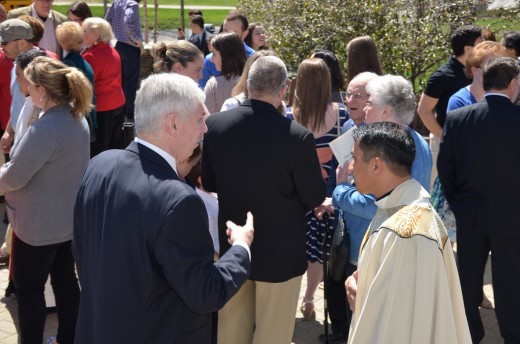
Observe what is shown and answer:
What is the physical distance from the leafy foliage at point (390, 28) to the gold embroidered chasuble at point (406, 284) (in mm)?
7054

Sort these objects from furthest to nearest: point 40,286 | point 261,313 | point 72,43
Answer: point 72,43, point 40,286, point 261,313

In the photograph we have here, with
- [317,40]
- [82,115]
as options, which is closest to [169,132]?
[82,115]

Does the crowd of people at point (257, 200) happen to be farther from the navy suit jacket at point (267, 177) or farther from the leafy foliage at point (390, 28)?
the leafy foliage at point (390, 28)

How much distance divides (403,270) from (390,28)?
295 inches

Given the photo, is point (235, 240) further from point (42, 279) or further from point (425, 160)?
point (42, 279)

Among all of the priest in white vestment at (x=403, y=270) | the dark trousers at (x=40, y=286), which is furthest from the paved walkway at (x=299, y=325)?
the priest in white vestment at (x=403, y=270)

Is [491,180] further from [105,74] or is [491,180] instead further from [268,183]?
[105,74]

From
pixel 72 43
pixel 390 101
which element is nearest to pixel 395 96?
pixel 390 101

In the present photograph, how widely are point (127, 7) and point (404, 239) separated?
27.2ft

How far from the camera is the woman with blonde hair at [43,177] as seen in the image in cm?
421

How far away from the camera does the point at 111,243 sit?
2.81 m

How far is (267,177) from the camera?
4.14 m

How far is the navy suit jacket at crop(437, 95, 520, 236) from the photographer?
4.59 meters

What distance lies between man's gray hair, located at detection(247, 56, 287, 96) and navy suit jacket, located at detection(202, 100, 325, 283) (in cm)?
8
